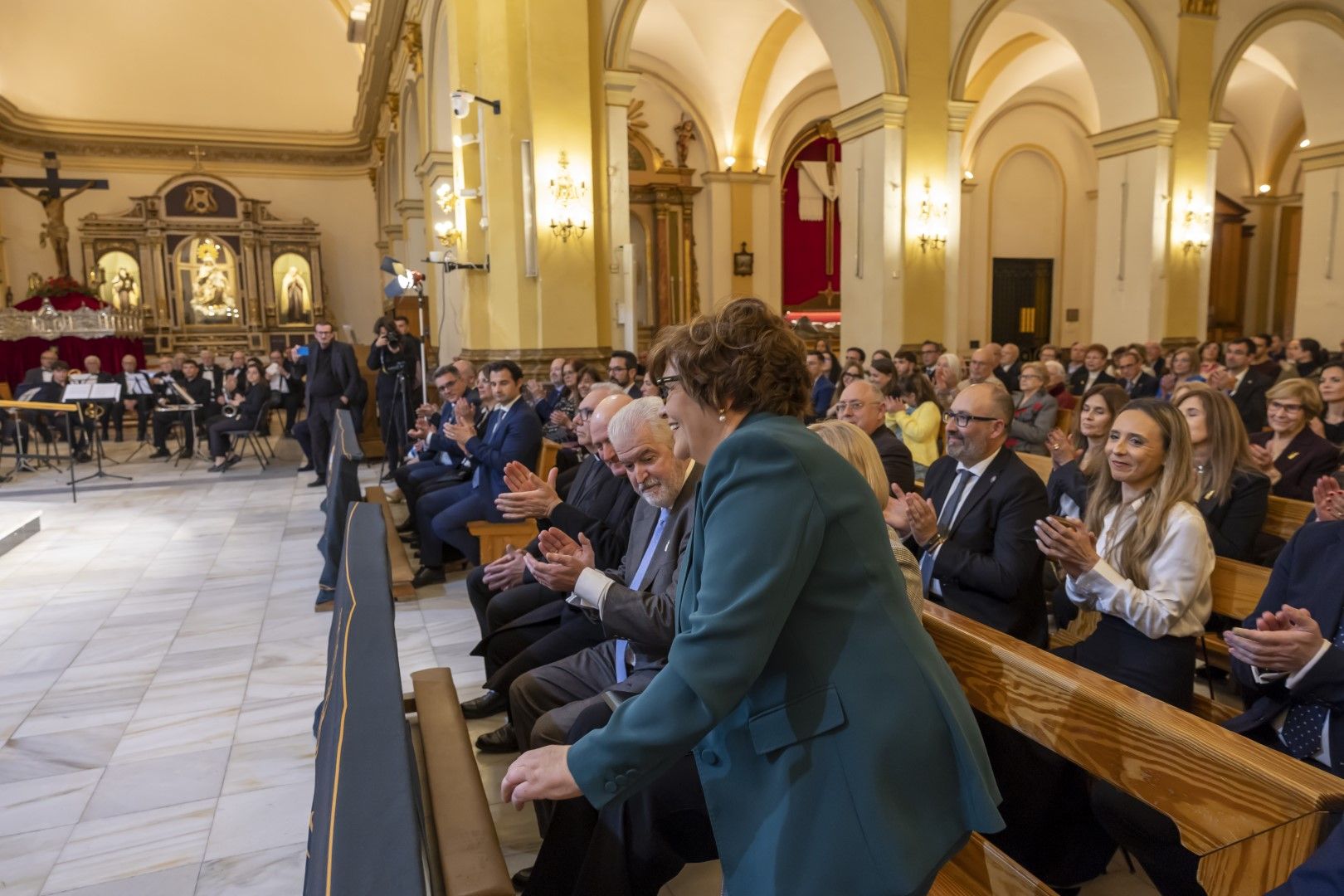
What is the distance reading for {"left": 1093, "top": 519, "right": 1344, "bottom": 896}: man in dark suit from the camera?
180 centimetres

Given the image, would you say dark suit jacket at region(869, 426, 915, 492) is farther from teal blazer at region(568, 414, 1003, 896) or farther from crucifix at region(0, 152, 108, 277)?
crucifix at region(0, 152, 108, 277)

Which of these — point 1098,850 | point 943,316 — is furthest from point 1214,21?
point 1098,850

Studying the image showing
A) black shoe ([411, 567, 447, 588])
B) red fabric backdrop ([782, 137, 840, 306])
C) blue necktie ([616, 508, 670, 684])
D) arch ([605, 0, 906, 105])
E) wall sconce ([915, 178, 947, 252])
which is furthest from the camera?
red fabric backdrop ([782, 137, 840, 306])

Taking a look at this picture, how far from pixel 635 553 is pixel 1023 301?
1721 centimetres

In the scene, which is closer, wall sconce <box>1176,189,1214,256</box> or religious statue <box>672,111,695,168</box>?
wall sconce <box>1176,189,1214,256</box>

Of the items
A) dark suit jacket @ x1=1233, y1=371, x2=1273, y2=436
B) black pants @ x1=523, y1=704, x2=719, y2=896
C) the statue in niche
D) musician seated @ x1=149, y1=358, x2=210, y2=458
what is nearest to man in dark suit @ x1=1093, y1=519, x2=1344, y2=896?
black pants @ x1=523, y1=704, x2=719, y2=896

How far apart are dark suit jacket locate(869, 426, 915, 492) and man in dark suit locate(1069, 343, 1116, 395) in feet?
18.5

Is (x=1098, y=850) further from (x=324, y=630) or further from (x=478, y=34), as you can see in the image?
(x=478, y=34)

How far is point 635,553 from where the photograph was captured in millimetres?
2742

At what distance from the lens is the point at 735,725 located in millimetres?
1374

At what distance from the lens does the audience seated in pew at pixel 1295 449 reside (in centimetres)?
414

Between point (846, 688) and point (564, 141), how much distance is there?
8.25 m

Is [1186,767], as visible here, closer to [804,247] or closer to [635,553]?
[635,553]

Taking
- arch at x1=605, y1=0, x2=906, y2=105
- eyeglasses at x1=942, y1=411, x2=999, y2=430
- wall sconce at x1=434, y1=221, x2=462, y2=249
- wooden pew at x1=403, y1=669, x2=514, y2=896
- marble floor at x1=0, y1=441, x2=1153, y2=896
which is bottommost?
marble floor at x1=0, y1=441, x2=1153, y2=896
